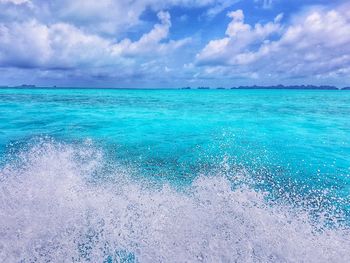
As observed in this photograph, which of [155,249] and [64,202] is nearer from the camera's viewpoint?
[155,249]

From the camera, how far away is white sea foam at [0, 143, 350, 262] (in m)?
5.44

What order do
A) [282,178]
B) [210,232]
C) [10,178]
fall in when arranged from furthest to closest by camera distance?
[282,178] < [10,178] < [210,232]

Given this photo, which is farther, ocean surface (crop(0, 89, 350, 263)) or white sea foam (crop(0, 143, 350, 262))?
ocean surface (crop(0, 89, 350, 263))

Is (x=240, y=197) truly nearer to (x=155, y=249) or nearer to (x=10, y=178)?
(x=155, y=249)

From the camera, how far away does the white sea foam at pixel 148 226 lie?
5441mm

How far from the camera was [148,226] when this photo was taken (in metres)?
6.23

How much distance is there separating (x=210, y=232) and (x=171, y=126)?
14779mm

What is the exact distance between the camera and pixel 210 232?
603cm

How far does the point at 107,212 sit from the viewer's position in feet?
22.1

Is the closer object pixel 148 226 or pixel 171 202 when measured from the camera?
pixel 148 226

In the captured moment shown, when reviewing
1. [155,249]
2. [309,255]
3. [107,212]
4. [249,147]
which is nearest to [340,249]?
[309,255]

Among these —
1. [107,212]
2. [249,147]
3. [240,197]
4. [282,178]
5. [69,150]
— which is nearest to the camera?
[107,212]

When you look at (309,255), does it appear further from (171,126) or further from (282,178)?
(171,126)

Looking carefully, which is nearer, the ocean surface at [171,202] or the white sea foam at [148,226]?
the white sea foam at [148,226]
